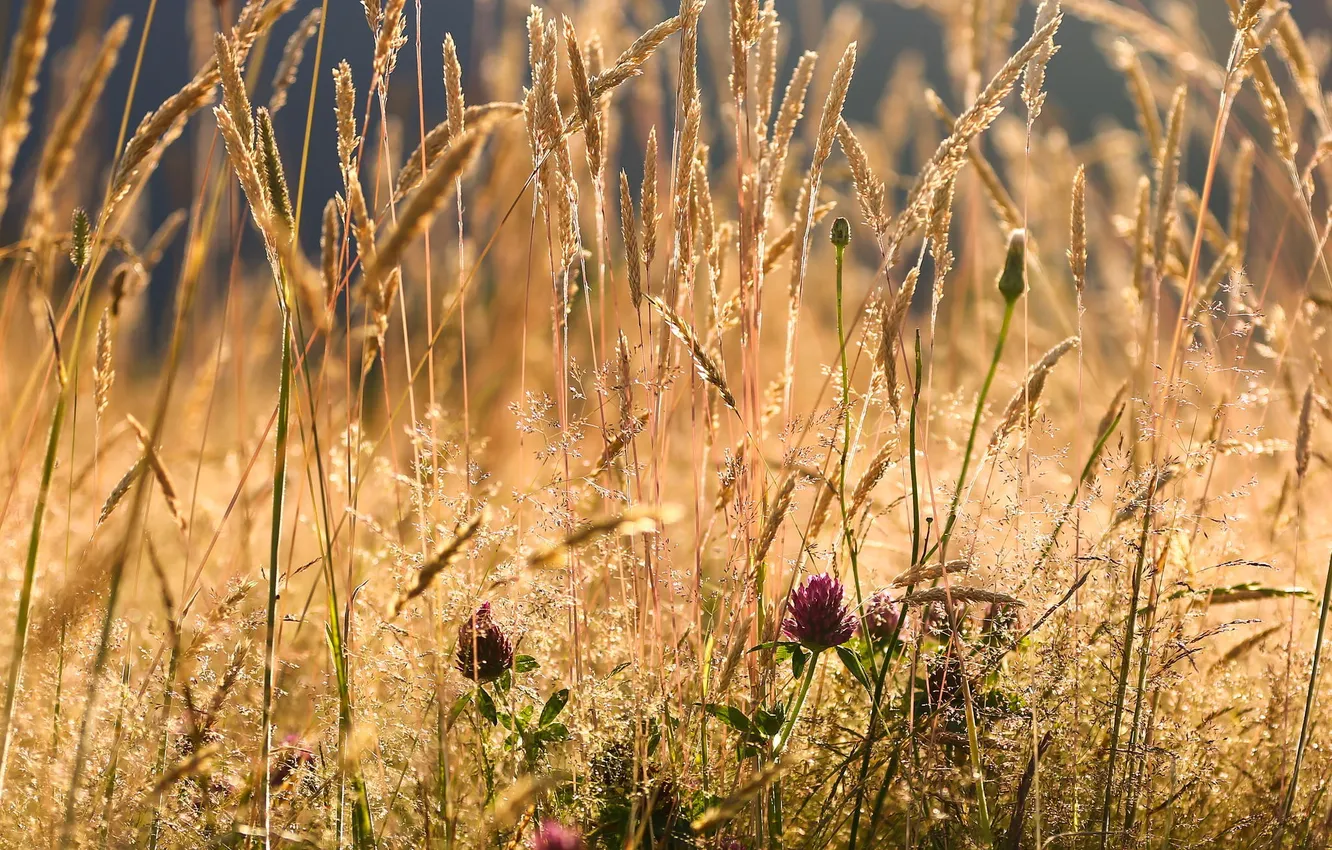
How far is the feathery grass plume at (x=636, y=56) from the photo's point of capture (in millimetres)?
793

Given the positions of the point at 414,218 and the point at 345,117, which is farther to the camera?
the point at 345,117

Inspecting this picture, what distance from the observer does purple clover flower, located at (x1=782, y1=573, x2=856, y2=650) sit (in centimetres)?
82

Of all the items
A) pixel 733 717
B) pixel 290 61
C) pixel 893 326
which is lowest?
pixel 733 717

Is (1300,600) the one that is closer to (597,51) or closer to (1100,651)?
(1100,651)

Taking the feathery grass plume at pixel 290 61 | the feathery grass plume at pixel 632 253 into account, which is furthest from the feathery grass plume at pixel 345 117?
the feathery grass plume at pixel 632 253

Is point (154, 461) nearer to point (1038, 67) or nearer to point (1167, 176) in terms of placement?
point (1038, 67)

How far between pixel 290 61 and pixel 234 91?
25 cm

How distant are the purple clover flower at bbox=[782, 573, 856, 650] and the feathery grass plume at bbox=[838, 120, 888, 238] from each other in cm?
29

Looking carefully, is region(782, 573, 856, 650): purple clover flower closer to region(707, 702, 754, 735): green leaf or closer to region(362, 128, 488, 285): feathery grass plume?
region(707, 702, 754, 735): green leaf

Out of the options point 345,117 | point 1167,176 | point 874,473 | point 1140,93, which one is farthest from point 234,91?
point 1140,93

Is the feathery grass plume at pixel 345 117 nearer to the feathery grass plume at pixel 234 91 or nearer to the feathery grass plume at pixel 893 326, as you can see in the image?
the feathery grass plume at pixel 234 91

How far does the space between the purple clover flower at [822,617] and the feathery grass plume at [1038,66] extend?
391mm

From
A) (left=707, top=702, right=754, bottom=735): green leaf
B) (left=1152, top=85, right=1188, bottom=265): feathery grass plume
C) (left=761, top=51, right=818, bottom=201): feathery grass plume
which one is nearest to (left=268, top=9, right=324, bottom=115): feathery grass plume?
(left=761, top=51, right=818, bottom=201): feathery grass plume

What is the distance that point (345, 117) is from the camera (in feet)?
2.60
